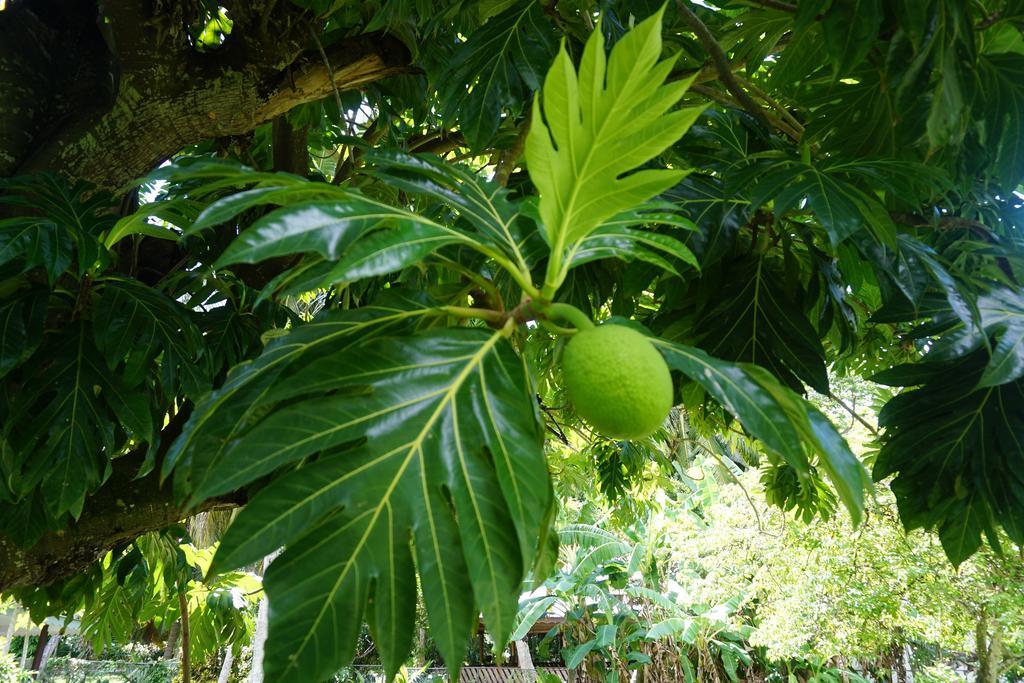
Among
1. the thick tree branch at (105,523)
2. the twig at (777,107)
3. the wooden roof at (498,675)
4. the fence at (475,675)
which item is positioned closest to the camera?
the twig at (777,107)

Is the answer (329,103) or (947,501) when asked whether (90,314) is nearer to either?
(329,103)

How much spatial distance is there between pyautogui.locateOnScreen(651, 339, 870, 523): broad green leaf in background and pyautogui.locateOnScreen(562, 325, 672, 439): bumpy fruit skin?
0.05 meters

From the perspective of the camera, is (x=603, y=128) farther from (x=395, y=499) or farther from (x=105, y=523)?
(x=105, y=523)

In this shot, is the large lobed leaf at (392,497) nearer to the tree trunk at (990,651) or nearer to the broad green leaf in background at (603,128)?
the broad green leaf in background at (603,128)

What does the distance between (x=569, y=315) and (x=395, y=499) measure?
0.68 ft

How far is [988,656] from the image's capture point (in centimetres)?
585

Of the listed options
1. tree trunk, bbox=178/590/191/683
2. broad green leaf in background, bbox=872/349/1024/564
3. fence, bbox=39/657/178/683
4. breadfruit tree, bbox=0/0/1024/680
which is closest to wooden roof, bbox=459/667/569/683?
fence, bbox=39/657/178/683

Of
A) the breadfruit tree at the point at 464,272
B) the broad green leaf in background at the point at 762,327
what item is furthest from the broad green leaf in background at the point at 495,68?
the broad green leaf in background at the point at 762,327

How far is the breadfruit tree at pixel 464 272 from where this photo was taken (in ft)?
1.90

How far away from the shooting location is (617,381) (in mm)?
555

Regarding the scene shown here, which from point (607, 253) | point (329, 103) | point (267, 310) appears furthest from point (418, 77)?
point (607, 253)

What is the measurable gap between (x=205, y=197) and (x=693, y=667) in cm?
866

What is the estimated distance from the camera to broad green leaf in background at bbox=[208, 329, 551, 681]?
0.53m

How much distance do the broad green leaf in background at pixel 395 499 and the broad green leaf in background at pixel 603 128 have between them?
0.50 ft
